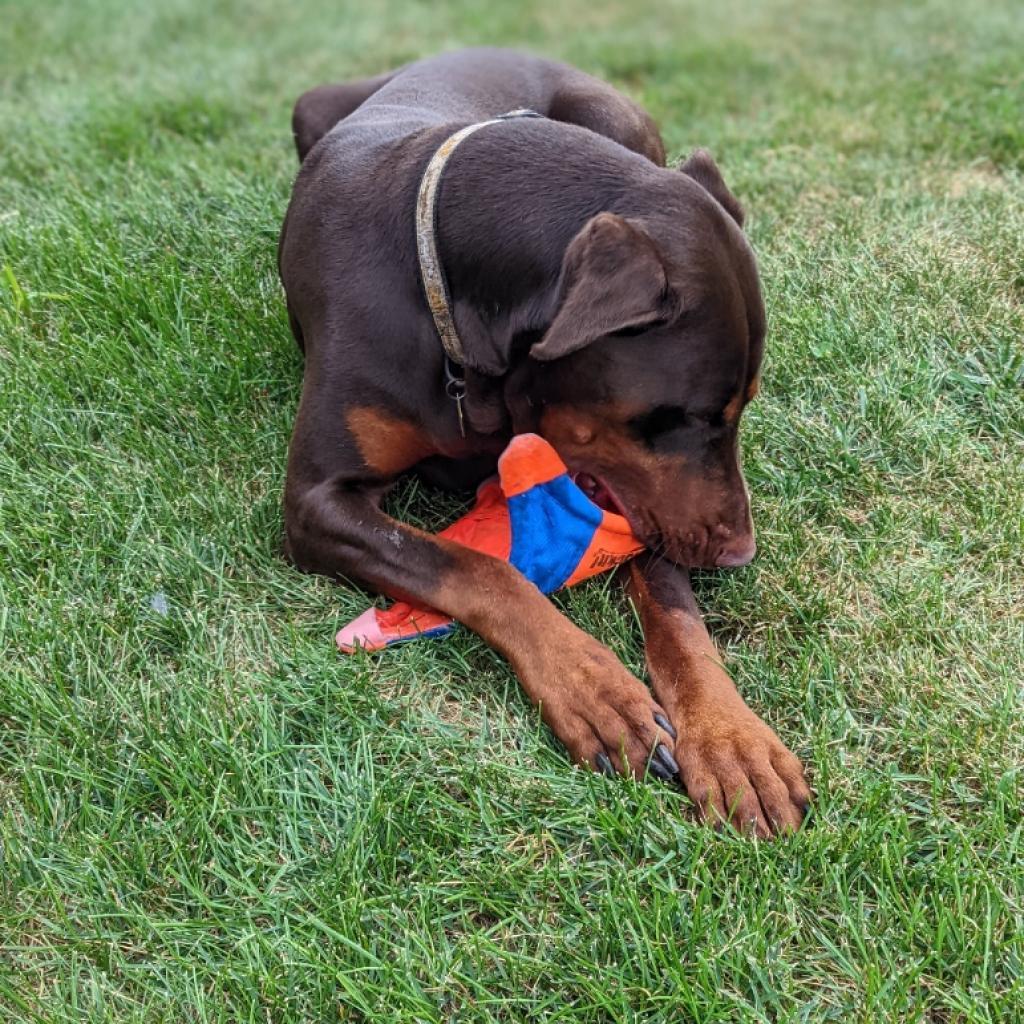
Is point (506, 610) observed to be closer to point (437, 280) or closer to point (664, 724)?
point (664, 724)

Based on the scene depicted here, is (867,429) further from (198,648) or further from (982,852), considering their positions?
(198,648)

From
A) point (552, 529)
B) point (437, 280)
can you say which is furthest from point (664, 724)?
point (437, 280)

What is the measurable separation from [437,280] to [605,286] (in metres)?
0.59

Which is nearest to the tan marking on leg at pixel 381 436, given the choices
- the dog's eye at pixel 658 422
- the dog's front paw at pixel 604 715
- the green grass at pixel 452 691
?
the green grass at pixel 452 691

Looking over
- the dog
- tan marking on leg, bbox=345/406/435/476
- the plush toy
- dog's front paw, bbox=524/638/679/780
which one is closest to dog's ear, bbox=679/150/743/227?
the dog

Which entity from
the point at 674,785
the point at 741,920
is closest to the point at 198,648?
the point at 674,785

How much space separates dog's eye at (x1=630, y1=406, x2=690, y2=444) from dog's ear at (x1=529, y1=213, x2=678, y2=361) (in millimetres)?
243

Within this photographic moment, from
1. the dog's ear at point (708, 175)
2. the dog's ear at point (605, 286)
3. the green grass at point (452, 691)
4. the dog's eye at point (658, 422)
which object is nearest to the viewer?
the green grass at point (452, 691)

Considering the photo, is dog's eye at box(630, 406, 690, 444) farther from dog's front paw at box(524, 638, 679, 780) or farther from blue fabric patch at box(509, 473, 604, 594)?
dog's front paw at box(524, 638, 679, 780)

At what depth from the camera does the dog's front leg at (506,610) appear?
2.40 m

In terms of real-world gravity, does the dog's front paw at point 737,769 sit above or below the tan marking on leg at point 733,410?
below

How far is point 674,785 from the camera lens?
93.3 inches

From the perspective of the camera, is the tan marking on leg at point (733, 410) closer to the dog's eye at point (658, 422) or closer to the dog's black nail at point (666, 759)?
the dog's eye at point (658, 422)

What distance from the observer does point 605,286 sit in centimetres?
239
